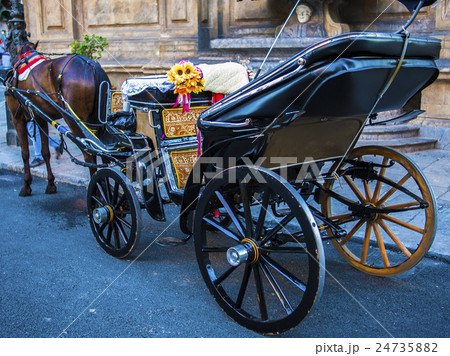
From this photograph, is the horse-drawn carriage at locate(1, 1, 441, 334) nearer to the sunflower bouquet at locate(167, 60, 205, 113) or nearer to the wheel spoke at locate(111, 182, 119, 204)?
the wheel spoke at locate(111, 182, 119, 204)

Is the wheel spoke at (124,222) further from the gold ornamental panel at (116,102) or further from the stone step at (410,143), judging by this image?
the stone step at (410,143)

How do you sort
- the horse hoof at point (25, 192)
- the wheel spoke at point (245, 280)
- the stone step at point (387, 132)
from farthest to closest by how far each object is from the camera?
the stone step at point (387, 132) → the horse hoof at point (25, 192) → the wheel spoke at point (245, 280)

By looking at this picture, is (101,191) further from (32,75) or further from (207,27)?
(207,27)

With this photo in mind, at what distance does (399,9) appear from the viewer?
7.37 m

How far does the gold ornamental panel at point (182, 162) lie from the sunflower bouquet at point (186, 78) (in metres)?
0.49

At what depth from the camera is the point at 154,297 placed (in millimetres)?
3166

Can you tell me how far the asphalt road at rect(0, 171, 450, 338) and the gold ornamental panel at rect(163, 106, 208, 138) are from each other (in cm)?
100

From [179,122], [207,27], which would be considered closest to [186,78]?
[179,122]

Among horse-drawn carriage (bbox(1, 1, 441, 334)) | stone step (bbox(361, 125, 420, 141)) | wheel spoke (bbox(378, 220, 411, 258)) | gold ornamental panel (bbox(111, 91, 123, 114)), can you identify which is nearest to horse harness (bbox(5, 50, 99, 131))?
gold ornamental panel (bbox(111, 91, 123, 114))

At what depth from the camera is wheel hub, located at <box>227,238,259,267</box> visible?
2.58m

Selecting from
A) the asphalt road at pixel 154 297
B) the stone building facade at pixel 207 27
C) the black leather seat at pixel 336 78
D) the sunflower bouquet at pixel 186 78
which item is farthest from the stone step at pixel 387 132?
the black leather seat at pixel 336 78

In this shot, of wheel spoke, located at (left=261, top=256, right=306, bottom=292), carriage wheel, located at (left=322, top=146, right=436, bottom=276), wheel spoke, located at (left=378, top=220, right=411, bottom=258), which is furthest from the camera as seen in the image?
wheel spoke, located at (left=378, top=220, right=411, bottom=258)

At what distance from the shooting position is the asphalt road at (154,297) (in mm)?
2754

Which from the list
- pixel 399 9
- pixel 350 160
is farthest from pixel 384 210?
pixel 399 9
